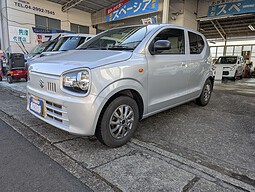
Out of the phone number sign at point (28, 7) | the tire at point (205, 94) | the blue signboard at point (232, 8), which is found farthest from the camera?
the phone number sign at point (28, 7)

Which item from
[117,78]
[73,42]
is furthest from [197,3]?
[117,78]

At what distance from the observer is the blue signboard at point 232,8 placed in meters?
8.98

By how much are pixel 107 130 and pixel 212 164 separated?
1.22 m

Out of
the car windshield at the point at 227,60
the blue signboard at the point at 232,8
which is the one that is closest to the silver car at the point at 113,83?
the blue signboard at the point at 232,8

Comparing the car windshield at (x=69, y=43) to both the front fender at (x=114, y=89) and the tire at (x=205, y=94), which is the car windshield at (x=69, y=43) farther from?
the front fender at (x=114, y=89)

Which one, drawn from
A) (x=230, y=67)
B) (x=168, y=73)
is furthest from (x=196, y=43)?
(x=230, y=67)

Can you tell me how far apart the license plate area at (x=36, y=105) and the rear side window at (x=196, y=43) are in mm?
2765

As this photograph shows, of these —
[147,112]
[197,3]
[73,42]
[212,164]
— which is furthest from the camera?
[197,3]

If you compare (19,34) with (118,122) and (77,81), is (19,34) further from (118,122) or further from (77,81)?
(118,122)

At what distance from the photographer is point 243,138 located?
275 cm

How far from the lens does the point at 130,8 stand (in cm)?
1025

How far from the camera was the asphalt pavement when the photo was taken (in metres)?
1.64

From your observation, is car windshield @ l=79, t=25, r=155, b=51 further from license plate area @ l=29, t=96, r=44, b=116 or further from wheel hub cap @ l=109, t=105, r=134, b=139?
license plate area @ l=29, t=96, r=44, b=116

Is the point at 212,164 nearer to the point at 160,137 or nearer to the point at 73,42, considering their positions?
the point at 160,137
